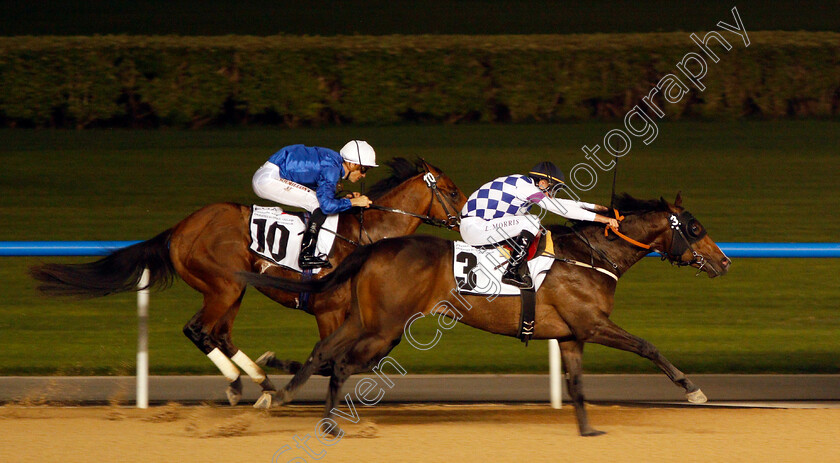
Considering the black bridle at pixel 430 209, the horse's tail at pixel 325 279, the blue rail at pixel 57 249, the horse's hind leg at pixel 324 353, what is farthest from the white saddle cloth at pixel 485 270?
the blue rail at pixel 57 249

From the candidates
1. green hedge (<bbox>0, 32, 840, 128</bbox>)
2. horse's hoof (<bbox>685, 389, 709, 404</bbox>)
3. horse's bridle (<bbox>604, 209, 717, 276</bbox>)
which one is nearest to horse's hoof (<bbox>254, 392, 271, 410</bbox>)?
horse's bridle (<bbox>604, 209, 717, 276</bbox>)

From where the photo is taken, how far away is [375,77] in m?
16.1

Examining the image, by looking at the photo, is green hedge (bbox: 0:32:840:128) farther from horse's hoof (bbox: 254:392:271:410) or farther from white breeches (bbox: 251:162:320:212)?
horse's hoof (bbox: 254:392:271:410)

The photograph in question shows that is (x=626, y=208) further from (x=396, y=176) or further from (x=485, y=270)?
(x=396, y=176)

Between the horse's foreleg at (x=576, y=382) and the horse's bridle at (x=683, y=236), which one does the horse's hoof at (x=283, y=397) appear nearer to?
the horse's foreleg at (x=576, y=382)

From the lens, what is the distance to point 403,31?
830 inches

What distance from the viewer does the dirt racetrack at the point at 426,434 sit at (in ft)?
16.7

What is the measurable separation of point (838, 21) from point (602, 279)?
58.8 ft

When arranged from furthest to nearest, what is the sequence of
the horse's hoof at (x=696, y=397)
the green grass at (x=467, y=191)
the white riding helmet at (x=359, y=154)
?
the green grass at (x=467, y=191), the white riding helmet at (x=359, y=154), the horse's hoof at (x=696, y=397)

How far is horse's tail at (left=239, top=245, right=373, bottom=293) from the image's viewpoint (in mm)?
5449

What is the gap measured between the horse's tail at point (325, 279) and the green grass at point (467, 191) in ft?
5.76

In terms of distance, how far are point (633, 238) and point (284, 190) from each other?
79.6 inches

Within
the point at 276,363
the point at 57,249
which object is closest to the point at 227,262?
the point at 276,363

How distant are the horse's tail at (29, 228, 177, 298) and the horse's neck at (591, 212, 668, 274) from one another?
2482mm
